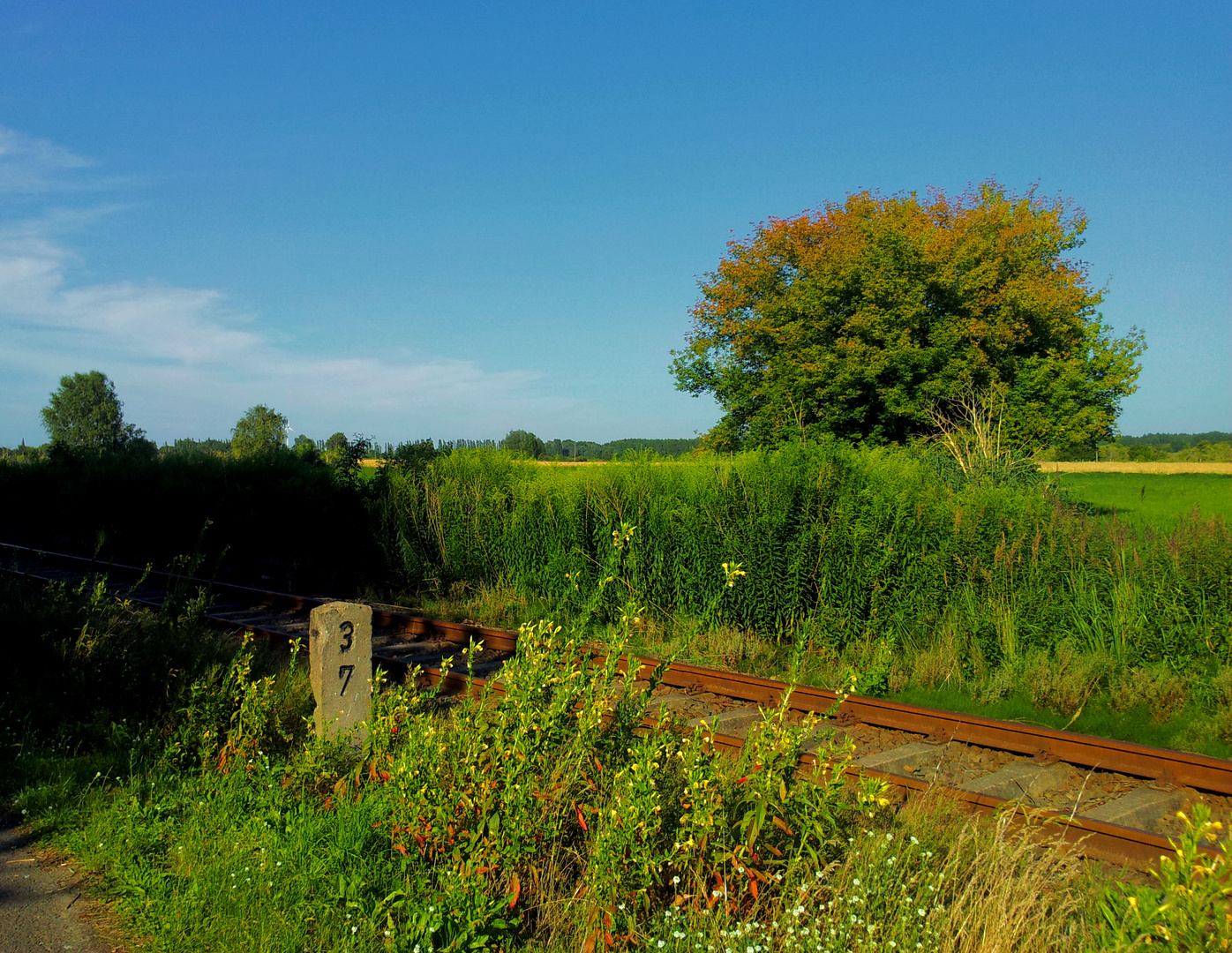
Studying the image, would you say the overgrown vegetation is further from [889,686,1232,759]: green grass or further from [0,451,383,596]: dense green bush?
[0,451,383,596]: dense green bush

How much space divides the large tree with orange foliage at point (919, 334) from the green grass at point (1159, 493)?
12.6 feet

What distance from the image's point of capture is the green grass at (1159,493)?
29.5 meters

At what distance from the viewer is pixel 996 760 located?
6.25 metres

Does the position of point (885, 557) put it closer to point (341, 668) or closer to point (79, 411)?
point (341, 668)

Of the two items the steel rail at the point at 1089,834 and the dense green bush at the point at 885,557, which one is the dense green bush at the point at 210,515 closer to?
the dense green bush at the point at 885,557

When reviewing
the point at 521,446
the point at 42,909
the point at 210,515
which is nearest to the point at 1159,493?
the point at 521,446

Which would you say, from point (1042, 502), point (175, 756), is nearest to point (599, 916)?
point (175, 756)

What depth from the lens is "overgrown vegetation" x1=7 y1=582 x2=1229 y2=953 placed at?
3229mm

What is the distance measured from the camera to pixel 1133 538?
937 centimetres

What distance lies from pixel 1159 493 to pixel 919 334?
20.3 meters

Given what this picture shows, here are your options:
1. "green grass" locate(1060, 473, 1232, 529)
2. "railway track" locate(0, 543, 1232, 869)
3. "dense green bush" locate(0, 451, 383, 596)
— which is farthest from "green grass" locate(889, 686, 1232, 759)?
"green grass" locate(1060, 473, 1232, 529)

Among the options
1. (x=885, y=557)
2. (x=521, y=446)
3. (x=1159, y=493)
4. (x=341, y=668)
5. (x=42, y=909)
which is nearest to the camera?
(x=42, y=909)

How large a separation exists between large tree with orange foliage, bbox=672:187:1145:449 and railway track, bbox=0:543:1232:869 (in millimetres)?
22733

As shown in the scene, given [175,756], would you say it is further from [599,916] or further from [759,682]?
[759,682]
